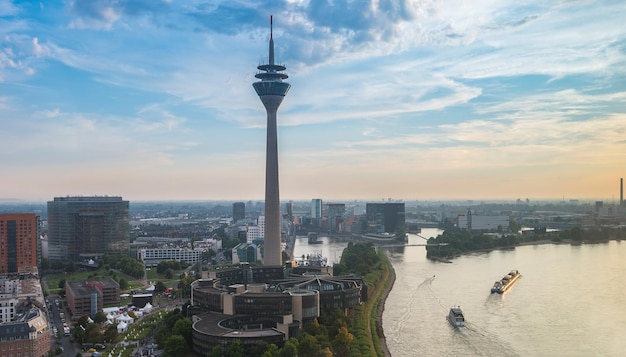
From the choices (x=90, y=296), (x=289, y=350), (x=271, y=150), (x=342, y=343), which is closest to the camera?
(x=289, y=350)

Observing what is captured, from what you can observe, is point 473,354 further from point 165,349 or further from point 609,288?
point 609,288

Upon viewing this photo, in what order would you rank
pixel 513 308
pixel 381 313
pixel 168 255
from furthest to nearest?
pixel 168 255
pixel 513 308
pixel 381 313

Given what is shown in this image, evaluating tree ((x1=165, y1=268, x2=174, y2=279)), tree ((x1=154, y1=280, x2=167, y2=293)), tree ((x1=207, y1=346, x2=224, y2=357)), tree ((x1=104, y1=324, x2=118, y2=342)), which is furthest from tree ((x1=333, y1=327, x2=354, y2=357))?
tree ((x1=165, y1=268, x2=174, y2=279))

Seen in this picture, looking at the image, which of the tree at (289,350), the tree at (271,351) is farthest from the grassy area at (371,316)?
the tree at (271,351)

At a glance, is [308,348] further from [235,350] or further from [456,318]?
[456,318]

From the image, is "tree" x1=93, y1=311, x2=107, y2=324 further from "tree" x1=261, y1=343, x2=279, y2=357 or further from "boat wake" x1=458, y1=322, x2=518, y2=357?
"boat wake" x1=458, y1=322, x2=518, y2=357

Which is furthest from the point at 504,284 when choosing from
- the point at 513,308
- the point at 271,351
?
the point at 271,351
